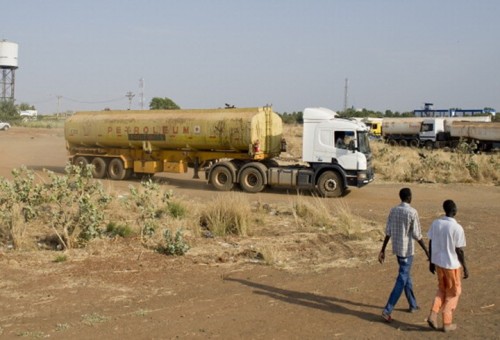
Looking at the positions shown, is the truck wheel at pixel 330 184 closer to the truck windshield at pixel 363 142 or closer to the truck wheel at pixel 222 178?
the truck windshield at pixel 363 142

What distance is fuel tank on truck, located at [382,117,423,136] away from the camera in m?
52.2

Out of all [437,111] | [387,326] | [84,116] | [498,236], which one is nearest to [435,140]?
[437,111]

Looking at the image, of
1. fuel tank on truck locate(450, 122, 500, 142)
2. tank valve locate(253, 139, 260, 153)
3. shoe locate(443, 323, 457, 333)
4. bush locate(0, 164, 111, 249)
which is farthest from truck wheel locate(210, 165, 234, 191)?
fuel tank on truck locate(450, 122, 500, 142)

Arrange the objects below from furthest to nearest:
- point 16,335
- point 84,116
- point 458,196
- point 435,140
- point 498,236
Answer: point 435,140, point 84,116, point 458,196, point 498,236, point 16,335

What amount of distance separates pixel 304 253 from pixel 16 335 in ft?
18.6

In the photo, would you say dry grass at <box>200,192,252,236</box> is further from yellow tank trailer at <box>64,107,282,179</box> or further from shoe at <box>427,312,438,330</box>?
yellow tank trailer at <box>64,107,282,179</box>

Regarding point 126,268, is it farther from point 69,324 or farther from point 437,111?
point 437,111

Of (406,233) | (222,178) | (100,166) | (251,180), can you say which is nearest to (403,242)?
(406,233)

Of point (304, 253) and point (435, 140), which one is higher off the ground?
point (435, 140)

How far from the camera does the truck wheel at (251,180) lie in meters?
19.8

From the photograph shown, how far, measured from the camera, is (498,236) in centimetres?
1214

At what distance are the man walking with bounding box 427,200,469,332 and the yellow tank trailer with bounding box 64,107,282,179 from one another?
1335 cm

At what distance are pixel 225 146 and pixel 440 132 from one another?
35.3 m

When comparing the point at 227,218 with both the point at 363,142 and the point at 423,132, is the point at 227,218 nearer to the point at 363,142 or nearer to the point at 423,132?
the point at 363,142
